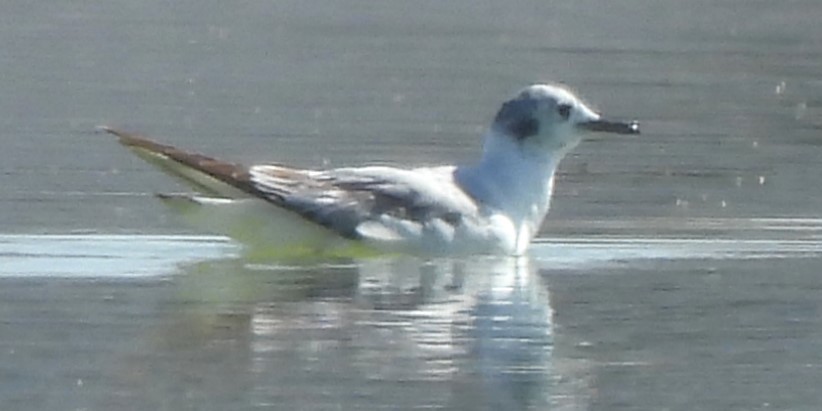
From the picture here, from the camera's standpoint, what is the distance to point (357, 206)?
42.2 ft

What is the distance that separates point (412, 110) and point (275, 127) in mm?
1098

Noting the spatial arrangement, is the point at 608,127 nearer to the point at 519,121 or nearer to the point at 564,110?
the point at 564,110

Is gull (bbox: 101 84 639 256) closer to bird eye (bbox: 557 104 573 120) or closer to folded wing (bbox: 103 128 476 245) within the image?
folded wing (bbox: 103 128 476 245)

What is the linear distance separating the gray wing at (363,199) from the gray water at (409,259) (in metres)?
0.17

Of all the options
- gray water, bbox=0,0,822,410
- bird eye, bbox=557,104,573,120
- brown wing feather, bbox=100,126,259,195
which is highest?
bird eye, bbox=557,104,573,120

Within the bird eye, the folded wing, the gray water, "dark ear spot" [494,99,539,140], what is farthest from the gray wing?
the bird eye

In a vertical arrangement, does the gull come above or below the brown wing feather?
below

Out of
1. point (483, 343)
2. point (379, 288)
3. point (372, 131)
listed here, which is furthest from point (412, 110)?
point (483, 343)

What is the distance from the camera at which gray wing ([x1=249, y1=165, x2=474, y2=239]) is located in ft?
41.8

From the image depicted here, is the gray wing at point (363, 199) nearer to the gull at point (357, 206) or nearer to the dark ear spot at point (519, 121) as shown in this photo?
the gull at point (357, 206)

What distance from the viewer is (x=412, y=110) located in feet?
58.5

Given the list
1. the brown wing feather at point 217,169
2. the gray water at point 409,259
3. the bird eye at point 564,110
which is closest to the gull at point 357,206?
the brown wing feather at point 217,169

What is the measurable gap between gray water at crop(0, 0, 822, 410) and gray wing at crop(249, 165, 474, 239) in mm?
174

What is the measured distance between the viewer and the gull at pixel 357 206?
41.5ft
